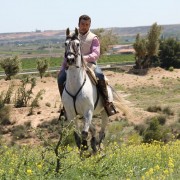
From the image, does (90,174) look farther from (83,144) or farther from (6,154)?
(83,144)

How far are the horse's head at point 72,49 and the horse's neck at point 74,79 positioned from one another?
0.52 ft

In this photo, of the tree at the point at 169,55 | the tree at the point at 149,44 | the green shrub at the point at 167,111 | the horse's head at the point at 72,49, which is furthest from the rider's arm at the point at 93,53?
the tree at the point at 169,55

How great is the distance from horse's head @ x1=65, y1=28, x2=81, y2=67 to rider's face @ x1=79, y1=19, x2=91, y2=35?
622 millimetres

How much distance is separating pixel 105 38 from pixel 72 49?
35119 millimetres

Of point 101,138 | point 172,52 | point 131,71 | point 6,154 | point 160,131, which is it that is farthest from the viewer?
point 172,52

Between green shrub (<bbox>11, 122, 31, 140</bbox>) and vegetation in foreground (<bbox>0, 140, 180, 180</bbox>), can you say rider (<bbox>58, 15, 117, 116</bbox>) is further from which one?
green shrub (<bbox>11, 122, 31, 140</bbox>)

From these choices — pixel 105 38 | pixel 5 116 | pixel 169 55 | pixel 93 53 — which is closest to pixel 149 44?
pixel 169 55

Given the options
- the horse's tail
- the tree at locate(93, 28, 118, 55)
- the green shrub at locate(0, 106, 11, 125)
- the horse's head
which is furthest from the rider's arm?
the tree at locate(93, 28, 118, 55)

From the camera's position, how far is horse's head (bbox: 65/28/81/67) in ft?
26.0

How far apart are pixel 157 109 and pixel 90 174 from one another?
71.8 feet

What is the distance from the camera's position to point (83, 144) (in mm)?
8625

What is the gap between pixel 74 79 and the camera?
27.3 ft

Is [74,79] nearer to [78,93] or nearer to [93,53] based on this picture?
[78,93]

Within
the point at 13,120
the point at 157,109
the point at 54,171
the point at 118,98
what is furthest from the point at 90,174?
the point at 157,109
